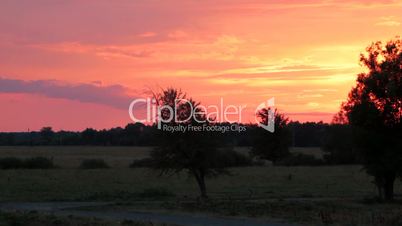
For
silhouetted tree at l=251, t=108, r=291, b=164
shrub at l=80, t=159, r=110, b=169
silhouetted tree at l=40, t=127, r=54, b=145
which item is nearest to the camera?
shrub at l=80, t=159, r=110, b=169

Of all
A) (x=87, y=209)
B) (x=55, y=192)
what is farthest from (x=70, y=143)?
(x=87, y=209)

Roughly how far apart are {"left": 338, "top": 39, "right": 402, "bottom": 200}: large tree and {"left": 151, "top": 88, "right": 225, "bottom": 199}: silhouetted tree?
848 centimetres

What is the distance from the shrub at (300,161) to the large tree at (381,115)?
4734cm

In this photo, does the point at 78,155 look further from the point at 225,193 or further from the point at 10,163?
the point at 225,193

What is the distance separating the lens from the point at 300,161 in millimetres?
83250

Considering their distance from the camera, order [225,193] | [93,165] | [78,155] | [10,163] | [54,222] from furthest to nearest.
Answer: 1. [78,155]
2. [93,165]
3. [10,163]
4. [225,193]
5. [54,222]

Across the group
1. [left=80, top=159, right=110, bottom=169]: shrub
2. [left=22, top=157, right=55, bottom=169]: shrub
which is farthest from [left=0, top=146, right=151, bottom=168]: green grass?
[left=22, top=157, right=55, bottom=169]: shrub

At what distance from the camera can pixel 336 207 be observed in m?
27.5

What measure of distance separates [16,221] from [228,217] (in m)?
7.21

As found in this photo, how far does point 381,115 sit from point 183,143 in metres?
10.8

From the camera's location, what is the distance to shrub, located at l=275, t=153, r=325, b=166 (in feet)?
270

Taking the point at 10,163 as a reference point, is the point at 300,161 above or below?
below

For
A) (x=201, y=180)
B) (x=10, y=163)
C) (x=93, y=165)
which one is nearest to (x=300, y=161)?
(x=93, y=165)

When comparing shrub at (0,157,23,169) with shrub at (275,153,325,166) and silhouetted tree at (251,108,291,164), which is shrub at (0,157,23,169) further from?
shrub at (275,153,325,166)
